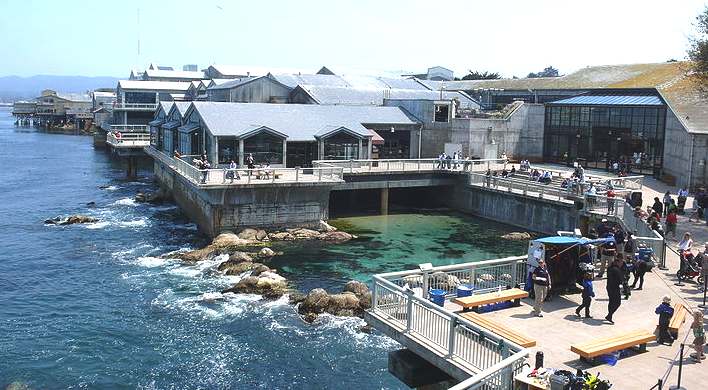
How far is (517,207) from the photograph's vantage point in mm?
46188

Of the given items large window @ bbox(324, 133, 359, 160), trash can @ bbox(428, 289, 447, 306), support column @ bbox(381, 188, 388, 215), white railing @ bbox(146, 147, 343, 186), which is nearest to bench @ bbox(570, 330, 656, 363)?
trash can @ bbox(428, 289, 447, 306)

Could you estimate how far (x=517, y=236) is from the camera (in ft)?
141

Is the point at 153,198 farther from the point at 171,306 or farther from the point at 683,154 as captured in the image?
the point at 683,154

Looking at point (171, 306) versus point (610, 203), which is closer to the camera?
point (171, 306)

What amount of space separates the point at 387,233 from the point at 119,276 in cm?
1784

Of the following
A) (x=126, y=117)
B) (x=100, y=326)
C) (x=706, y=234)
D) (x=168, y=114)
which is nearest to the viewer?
(x=100, y=326)

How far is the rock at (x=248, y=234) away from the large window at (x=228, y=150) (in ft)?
29.9

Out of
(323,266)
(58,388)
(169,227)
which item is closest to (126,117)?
(169,227)

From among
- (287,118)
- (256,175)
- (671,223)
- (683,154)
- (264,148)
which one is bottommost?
(671,223)

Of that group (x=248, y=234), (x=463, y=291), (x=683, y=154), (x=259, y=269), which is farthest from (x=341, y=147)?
(x=463, y=291)

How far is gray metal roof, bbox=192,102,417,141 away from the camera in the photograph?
50.2 m

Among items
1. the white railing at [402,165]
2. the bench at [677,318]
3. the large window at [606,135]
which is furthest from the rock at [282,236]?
the large window at [606,135]

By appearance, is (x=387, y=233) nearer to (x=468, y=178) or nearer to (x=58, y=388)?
(x=468, y=178)

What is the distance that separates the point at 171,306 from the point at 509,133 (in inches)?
1597
